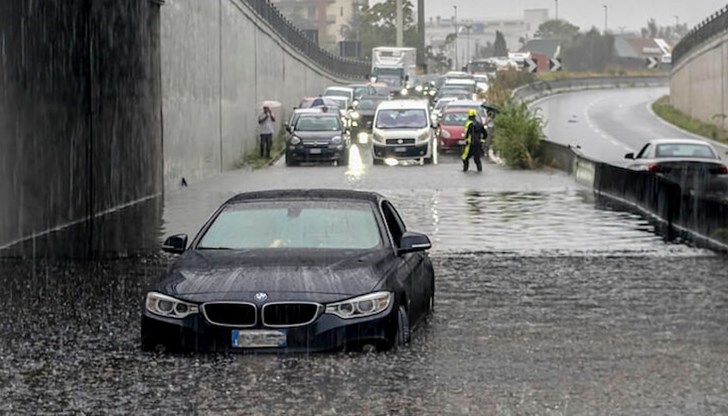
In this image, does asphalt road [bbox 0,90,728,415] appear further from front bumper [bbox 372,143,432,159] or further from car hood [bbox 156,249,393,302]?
front bumper [bbox 372,143,432,159]

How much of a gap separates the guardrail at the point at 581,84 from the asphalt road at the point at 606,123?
754 millimetres

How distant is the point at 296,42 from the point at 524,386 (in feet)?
190

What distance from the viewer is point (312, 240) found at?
12.4 meters

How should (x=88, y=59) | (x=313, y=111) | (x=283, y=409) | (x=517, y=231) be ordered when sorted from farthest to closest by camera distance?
(x=313, y=111) → (x=88, y=59) → (x=517, y=231) → (x=283, y=409)

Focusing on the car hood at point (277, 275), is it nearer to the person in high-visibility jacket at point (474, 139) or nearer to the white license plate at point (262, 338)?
the white license plate at point (262, 338)

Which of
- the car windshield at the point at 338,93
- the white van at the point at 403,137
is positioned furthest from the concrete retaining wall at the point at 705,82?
the white van at the point at 403,137

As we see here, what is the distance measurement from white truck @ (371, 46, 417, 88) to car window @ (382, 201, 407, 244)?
7470cm

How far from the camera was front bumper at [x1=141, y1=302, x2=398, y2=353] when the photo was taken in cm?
1092

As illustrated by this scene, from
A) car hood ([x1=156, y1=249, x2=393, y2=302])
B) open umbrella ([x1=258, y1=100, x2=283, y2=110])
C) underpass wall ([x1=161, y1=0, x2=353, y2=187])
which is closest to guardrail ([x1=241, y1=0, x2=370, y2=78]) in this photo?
underpass wall ([x1=161, y1=0, x2=353, y2=187])

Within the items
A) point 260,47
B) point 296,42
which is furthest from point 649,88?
point 260,47

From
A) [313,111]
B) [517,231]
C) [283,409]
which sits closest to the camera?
[283,409]

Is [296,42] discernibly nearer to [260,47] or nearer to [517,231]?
[260,47]

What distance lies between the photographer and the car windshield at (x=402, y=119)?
46.9 m

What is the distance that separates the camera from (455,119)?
50688 mm
